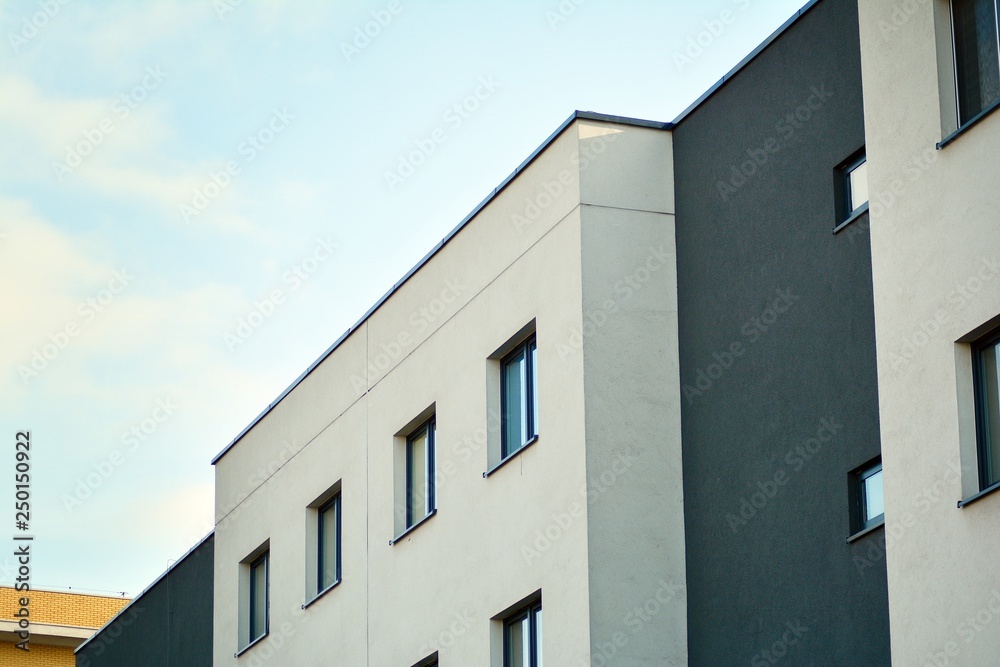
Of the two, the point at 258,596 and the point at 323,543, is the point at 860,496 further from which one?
the point at 258,596

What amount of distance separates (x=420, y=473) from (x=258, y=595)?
680cm

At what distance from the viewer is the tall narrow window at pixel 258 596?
91.1 ft

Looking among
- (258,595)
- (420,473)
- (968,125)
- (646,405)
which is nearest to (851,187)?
(968,125)

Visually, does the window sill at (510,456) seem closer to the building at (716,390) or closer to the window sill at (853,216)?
the building at (716,390)

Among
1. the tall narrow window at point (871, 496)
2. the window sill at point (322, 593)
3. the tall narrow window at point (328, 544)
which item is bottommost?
the tall narrow window at point (871, 496)

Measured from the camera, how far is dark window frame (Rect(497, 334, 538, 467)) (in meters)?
19.7

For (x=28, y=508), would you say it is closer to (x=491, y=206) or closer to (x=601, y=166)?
(x=491, y=206)

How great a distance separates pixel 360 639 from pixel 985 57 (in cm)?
1295

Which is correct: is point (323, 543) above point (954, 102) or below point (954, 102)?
below

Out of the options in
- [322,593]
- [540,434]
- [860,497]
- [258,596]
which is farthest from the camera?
[258,596]

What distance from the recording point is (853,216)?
607 inches

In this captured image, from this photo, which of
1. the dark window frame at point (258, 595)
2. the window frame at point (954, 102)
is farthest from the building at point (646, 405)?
the dark window frame at point (258, 595)

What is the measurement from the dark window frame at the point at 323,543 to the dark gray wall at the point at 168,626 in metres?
4.70

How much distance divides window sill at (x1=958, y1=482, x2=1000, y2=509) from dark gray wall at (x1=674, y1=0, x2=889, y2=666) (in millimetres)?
1405
